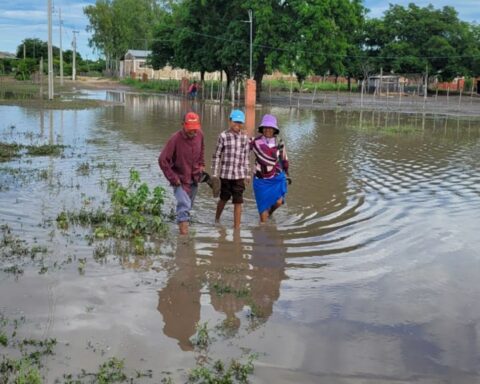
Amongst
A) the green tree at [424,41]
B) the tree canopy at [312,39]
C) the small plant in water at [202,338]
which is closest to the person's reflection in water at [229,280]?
the small plant in water at [202,338]

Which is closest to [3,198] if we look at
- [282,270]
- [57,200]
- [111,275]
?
[57,200]

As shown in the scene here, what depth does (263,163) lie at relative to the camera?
823 centimetres

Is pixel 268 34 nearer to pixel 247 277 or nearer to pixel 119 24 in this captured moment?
pixel 247 277

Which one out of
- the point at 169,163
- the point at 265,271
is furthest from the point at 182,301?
the point at 169,163

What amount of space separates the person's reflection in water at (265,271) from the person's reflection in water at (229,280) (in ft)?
0.33

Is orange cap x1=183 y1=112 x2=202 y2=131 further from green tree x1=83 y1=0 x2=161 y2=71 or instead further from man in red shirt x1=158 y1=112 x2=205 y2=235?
green tree x1=83 y1=0 x2=161 y2=71

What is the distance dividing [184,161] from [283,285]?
225cm

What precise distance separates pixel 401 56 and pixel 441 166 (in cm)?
5011

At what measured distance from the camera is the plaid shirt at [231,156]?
7.84m

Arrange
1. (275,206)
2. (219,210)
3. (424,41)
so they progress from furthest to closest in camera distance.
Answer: (424,41) → (275,206) → (219,210)

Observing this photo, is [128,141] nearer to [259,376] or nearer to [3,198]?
[3,198]

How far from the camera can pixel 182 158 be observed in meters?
7.50

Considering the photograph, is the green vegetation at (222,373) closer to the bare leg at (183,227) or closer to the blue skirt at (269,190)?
the bare leg at (183,227)

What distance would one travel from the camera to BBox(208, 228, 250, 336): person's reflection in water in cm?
524
